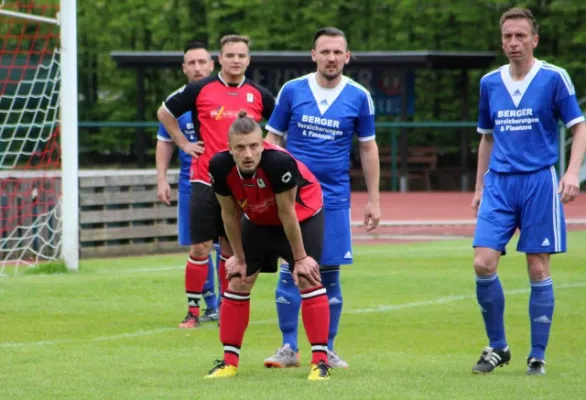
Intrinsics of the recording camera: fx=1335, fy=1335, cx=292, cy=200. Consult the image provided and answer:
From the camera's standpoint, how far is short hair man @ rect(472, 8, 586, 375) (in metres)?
8.04

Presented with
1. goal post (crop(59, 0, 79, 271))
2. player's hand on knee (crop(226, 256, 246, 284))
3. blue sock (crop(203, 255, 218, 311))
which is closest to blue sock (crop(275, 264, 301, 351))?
player's hand on knee (crop(226, 256, 246, 284))

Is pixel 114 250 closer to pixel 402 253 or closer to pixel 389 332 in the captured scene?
pixel 402 253

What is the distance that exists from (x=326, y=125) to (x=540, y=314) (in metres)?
1.83

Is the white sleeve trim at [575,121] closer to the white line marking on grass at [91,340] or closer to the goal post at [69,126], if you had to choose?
the white line marking on grass at [91,340]

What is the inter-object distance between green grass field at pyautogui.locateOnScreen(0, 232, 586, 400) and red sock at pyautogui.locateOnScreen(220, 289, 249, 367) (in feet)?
0.59

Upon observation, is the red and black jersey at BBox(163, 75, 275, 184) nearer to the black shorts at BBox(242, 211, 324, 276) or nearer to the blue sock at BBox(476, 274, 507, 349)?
the black shorts at BBox(242, 211, 324, 276)

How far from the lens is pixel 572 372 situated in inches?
322

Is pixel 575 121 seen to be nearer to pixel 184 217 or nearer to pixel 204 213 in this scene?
pixel 204 213

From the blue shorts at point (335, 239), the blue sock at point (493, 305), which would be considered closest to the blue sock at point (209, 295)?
Result: the blue shorts at point (335, 239)

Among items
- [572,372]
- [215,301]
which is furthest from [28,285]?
[572,372]

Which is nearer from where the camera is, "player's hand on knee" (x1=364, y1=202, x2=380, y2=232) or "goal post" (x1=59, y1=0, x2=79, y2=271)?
"player's hand on knee" (x1=364, y1=202, x2=380, y2=232)

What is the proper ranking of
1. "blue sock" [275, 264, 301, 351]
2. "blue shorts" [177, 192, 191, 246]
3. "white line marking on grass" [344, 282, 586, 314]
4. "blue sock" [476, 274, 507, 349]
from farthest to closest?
"white line marking on grass" [344, 282, 586, 314]
"blue shorts" [177, 192, 191, 246]
"blue sock" [275, 264, 301, 351]
"blue sock" [476, 274, 507, 349]

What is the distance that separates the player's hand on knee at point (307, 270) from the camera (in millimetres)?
7699

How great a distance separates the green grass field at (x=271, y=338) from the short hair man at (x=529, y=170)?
597 mm
